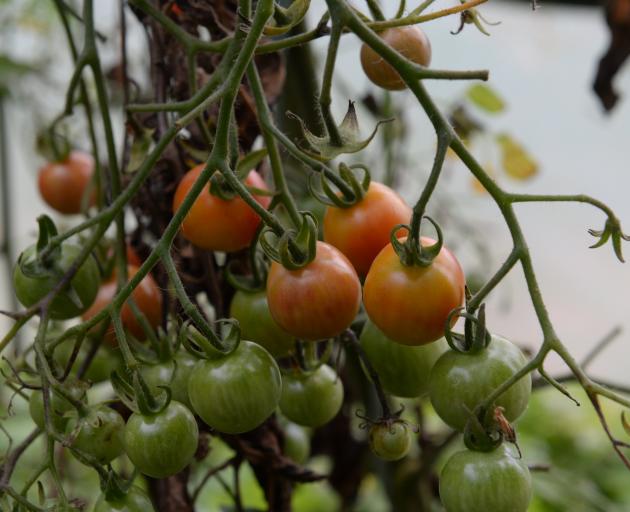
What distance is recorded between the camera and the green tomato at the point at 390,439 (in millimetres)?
540

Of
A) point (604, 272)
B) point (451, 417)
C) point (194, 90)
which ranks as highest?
point (194, 90)

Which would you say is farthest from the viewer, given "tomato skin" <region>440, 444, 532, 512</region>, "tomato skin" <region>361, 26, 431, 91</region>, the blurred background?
the blurred background

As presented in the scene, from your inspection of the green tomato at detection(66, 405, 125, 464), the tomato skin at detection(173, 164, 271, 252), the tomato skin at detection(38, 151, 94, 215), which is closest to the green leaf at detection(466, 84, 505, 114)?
the tomato skin at detection(38, 151, 94, 215)

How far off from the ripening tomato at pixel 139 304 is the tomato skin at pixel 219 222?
0.07 m

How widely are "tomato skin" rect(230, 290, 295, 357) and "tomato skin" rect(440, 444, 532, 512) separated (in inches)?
5.2

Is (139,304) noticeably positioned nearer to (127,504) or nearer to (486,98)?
(127,504)

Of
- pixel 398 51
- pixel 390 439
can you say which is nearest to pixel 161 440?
pixel 390 439

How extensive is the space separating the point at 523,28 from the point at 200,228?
2243mm

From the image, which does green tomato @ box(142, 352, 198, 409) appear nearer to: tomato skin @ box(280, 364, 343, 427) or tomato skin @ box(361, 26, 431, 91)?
tomato skin @ box(280, 364, 343, 427)

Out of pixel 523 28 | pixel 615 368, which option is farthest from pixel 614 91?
pixel 615 368

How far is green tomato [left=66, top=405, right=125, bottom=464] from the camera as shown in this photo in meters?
0.49

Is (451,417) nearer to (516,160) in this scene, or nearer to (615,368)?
(516,160)

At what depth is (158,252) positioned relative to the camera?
48cm

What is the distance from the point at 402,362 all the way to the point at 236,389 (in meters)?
0.12
